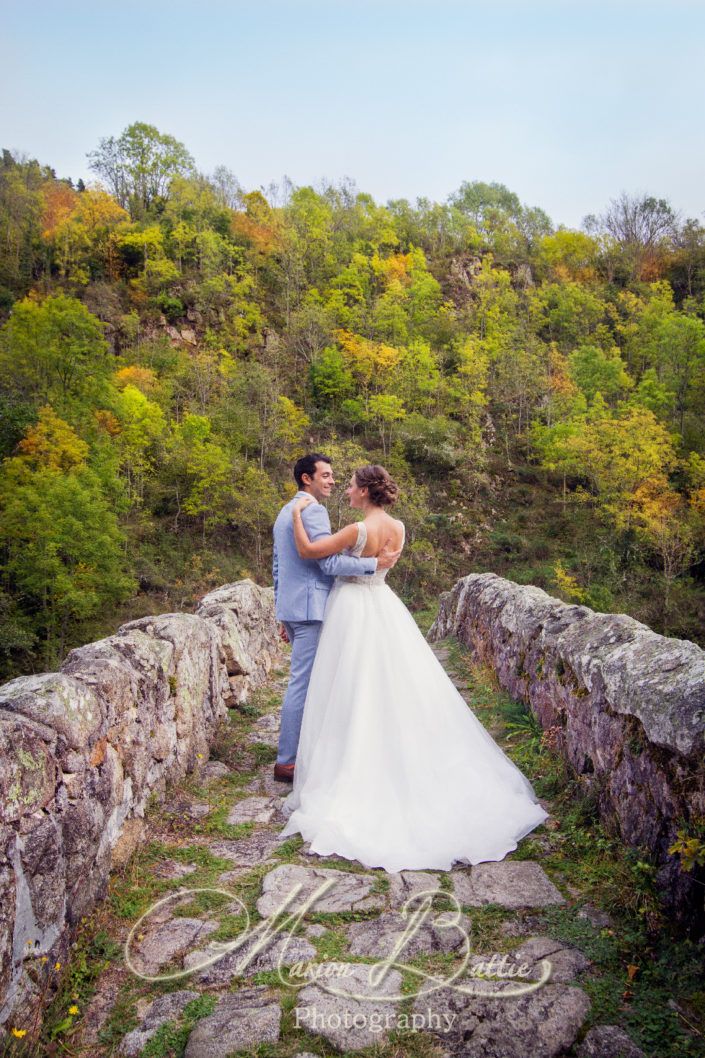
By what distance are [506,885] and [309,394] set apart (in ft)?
142

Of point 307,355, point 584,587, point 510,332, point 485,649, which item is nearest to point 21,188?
point 307,355

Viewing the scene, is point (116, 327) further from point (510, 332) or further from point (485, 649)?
point (485, 649)

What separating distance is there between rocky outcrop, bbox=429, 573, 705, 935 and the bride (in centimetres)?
59

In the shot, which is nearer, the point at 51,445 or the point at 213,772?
the point at 213,772

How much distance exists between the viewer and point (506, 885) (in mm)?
3182

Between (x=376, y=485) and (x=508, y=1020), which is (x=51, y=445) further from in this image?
(x=508, y=1020)

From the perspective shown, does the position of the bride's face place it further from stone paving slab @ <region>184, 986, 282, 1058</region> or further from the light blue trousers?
stone paving slab @ <region>184, 986, 282, 1058</region>

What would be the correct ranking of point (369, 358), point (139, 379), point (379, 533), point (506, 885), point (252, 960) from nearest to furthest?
point (252, 960) → point (506, 885) → point (379, 533) → point (139, 379) → point (369, 358)

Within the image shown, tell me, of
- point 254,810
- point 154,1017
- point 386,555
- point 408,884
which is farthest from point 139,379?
point 154,1017

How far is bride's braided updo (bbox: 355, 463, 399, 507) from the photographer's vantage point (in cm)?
468

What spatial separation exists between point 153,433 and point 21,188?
37961mm

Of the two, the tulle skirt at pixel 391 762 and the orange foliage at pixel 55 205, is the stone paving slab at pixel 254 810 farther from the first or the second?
the orange foliage at pixel 55 205

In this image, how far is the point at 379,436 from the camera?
42.5 metres

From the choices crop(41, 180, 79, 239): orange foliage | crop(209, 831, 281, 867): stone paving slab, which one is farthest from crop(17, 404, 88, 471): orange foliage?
crop(41, 180, 79, 239): orange foliage
